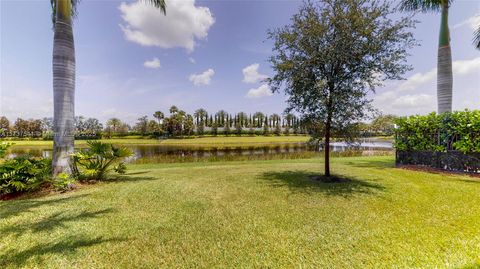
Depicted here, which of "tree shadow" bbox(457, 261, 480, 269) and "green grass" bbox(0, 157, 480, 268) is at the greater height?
"tree shadow" bbox(457, 261, 480, 269)

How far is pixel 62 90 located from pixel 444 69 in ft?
60.7

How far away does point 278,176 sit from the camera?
920 centimetres

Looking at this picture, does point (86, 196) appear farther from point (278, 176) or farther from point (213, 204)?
point (278, 176)

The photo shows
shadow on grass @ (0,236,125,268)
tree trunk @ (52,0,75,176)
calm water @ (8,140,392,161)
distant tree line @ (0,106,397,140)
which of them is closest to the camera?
shadow on grass @ (0,236,125,268)

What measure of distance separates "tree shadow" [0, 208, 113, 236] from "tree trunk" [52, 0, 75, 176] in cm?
339

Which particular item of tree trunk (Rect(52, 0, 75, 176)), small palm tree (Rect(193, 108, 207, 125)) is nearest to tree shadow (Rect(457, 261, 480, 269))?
tree trunk (Rect(52, 0, 75, 176))

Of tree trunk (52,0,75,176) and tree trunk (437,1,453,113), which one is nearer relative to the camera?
tree trunk (52,0,75,176)

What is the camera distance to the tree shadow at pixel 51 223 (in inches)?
162

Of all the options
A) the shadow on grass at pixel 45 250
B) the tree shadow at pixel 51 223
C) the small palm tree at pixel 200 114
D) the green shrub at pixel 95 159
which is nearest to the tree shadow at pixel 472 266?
the shadow on grass at pixel 45 250

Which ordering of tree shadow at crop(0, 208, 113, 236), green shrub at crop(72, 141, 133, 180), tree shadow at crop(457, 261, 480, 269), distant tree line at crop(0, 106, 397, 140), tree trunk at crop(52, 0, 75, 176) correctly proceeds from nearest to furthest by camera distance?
tree shadow at crop(457, 261, 480, 269), tree shadow at crop(0, 208, 113, 236), tree trunk at crop(52, 0, 75, 176), green shrub at crop(72, 141, 133, 180), distant tree line at crop(0, 106, 397, 140)

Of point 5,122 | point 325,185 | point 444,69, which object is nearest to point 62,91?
point 325,185

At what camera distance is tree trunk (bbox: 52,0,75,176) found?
7398 millimetres

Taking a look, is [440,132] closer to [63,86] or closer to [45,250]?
[45,250]

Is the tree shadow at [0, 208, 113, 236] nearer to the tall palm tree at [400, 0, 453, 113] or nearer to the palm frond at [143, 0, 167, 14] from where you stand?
the palm frond at [143, 0, 167, 14]
